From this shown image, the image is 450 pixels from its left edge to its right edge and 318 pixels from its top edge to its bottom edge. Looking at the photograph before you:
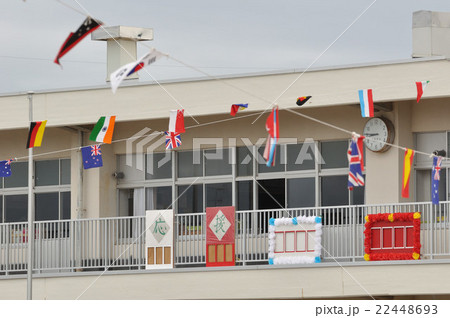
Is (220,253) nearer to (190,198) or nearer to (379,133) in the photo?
(190,198)

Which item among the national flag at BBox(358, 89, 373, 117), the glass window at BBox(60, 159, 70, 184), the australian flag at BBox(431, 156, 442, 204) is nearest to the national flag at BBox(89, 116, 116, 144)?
the glass window at BBox(60, 159, 70, 184)

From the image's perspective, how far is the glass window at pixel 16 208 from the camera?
1077 inches

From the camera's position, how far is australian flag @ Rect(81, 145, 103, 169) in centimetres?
2450

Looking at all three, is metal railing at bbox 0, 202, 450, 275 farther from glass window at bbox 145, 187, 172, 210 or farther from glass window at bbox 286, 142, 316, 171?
glass window at bbox 286, 142, 316, 171

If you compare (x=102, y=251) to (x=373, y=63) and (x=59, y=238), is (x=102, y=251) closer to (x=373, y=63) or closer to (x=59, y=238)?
(x=59, y=238)

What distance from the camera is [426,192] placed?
23.5 metres

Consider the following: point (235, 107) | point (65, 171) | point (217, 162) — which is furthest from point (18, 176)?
point (235, 107)

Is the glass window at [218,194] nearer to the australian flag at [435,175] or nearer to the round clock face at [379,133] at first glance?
the round clock face at [379,133]

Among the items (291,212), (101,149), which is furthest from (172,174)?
(291,212)

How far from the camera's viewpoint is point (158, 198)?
85.5 feet

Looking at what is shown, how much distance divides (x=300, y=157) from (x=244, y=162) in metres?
1.23

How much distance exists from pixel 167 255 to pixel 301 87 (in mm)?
4069

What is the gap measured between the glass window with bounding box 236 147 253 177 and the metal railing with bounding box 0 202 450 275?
32.9 inches

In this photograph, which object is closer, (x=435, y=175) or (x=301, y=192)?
(x=435, y=175)
